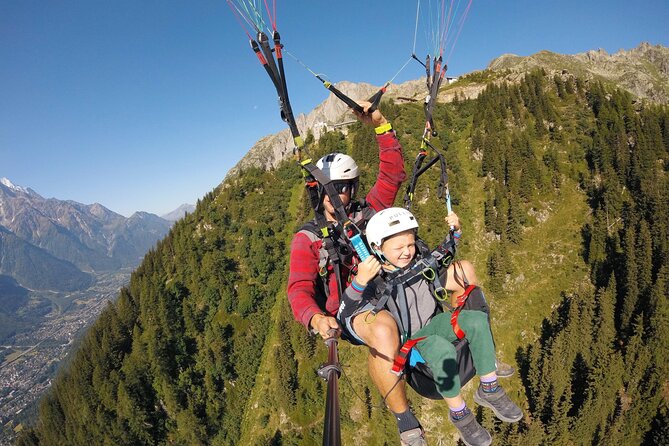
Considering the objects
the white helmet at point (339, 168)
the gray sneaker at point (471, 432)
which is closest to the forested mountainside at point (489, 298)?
the gray sneaker at point (471, 432)

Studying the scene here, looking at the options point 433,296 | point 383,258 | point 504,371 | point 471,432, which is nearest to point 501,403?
point 471,432

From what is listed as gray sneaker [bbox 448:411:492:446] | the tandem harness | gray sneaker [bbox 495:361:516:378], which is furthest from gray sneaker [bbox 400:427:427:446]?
gray sneaker [bbox 495:361:516:378]

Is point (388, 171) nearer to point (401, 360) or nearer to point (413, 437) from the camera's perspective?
point (401, 360)

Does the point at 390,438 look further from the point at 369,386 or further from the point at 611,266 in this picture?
the point at 611,266

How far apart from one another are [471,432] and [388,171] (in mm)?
4925

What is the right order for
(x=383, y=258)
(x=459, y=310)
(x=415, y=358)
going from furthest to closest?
(x=383, y=258) < (x=415, y=358) < (x=459, y=310)

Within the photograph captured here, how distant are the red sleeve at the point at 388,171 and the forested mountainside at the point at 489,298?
4551 centimetres

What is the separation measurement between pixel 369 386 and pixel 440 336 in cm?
5132

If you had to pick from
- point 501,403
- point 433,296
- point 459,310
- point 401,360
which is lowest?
point 501,403

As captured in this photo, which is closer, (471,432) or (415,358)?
(471,432)

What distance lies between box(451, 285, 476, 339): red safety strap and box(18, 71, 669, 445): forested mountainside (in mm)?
45314

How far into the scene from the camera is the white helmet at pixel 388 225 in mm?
5586

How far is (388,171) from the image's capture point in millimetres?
7238

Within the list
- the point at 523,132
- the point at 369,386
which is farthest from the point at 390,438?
the point at 523,132
